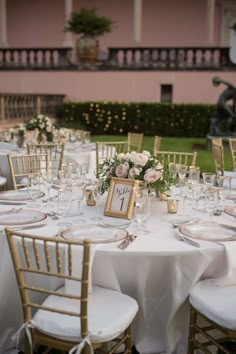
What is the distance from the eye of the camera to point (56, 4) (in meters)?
19.0

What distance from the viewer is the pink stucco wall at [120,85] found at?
1534 centimetres

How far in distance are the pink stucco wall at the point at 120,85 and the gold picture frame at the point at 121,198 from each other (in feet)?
41.1

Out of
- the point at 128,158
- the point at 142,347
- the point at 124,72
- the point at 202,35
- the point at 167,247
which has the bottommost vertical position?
the point at 142,347

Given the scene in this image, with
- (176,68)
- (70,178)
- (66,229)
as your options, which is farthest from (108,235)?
(176,68)

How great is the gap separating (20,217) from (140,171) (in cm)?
84

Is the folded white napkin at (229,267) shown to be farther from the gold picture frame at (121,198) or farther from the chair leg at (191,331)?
the gold picture frame at (121,198)

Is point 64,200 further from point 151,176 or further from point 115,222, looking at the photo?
point 151,176

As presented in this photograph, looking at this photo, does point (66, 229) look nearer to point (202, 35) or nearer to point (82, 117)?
point (82, 117)

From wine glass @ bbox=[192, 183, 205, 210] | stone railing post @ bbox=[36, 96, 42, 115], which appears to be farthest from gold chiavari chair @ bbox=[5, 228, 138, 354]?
stone railing post @ bbox=[36, 96, 42, 115]

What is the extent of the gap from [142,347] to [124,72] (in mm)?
13172

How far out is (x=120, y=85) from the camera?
15.6 metres

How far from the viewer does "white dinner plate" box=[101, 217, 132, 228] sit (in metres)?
3.00

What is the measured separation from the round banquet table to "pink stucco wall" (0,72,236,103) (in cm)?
1261

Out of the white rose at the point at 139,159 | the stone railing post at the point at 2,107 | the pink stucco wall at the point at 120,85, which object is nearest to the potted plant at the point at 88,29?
the pink stucco wall at the point at 120,85
